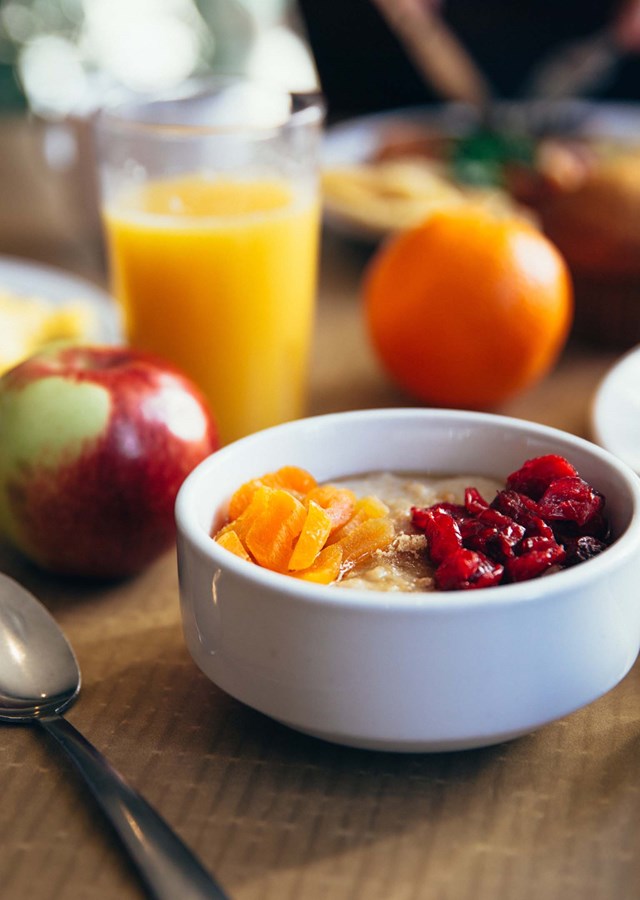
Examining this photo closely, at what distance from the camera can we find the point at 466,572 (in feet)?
2.19

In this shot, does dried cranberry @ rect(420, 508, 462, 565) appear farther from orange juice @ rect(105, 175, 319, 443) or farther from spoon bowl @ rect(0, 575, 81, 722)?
orange juice @ rect(105, 175, 319, 443)

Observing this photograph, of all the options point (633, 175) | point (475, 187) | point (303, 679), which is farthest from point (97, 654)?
point (475, 187)

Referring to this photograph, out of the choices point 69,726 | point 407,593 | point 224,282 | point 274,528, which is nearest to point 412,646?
point 407,593

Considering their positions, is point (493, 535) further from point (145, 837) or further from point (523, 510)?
point (145, 837)

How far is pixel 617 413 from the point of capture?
40.8 inches

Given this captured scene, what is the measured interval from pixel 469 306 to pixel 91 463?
0.53 meters

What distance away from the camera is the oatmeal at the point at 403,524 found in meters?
0.69

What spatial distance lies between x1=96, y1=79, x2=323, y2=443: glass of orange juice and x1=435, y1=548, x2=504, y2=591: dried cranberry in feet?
2.02

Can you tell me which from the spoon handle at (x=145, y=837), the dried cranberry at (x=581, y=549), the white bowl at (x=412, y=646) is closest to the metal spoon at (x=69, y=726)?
the spoon handle at (x=145, y=837)

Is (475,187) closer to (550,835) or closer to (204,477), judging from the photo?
(204,477)

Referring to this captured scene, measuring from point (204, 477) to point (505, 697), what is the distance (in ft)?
0.91

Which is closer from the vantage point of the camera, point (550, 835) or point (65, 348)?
point (550, 835)

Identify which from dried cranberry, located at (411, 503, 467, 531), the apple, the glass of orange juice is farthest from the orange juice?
dried cranberry, located at (411, 503, 467, 531)

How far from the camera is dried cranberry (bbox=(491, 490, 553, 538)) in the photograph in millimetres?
719
